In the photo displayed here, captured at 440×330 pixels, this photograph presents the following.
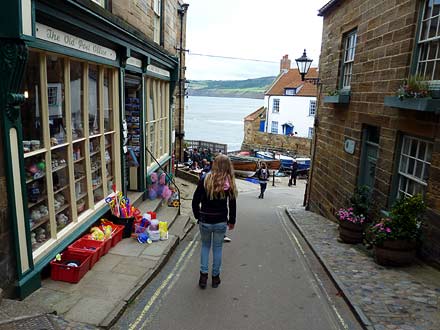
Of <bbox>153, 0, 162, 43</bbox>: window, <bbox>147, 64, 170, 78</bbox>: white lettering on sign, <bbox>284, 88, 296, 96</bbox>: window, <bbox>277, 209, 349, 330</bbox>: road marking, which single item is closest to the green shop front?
<bbox>147, 64, 170, 78</bbox>: white lettering on sign

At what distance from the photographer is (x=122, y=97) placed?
25.6ft

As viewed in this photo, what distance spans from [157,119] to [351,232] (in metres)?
6.72

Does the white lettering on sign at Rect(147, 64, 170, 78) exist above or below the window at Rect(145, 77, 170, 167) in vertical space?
above

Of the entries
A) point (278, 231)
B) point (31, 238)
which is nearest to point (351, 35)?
point (278, 231)

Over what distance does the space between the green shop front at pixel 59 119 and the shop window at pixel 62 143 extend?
0.01m

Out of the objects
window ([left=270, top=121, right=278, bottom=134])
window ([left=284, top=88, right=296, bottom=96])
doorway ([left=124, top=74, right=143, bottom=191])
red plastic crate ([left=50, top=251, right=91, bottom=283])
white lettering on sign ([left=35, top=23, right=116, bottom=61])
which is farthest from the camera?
window ([left=270, top=121, right=278, bottom=134])

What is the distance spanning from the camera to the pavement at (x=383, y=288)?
452cm

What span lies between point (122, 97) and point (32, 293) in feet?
14.6

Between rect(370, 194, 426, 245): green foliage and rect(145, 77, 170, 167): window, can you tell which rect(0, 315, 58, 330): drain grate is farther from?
rect(145, 77, 170, 167): window

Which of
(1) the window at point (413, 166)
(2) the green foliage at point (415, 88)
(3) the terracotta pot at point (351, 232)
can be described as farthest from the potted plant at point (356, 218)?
(2) the green foliage at point (415, 88)

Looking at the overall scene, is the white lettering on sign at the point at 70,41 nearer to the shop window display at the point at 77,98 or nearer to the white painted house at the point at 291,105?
the shop window display at the point at 77,98

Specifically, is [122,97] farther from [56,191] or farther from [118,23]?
[56,191]

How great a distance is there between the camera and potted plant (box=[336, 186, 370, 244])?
26.3ft

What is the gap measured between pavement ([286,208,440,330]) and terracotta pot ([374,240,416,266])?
0.13 meters
